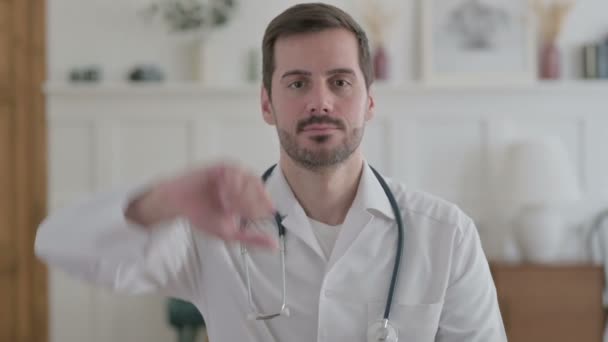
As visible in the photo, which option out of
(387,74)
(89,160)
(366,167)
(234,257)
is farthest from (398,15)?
(234,257)

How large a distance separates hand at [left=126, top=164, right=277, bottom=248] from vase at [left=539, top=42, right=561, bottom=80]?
123 inches

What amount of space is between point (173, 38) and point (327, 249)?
251 centimetres

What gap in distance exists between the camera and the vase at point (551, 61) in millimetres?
3744

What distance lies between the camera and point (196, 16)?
147 inches

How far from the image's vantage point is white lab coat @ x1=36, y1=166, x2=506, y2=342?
1513 millimetres

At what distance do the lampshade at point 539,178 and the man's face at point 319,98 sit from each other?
77.7 inches

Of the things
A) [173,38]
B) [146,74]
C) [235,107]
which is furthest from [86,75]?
[235,107]

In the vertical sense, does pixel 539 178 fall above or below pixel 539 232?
above

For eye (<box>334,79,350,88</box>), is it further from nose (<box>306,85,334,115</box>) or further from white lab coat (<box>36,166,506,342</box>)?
white lab coat (<box>36,166,506,342</box>)

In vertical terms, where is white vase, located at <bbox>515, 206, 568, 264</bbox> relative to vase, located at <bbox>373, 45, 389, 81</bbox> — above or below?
below

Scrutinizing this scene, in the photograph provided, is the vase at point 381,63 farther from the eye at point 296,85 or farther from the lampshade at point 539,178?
the eye at point 296,85

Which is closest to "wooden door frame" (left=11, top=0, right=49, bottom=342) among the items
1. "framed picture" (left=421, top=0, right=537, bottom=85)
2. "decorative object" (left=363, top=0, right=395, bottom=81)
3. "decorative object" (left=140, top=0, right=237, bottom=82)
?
"decorative object" (left=140, top=0, right=237, bottom=82)

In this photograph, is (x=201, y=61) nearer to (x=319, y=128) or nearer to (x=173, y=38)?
(x=173, y=38)

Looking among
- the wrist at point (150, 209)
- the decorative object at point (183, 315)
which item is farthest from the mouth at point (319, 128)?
the decorative object at point (183, 315)
